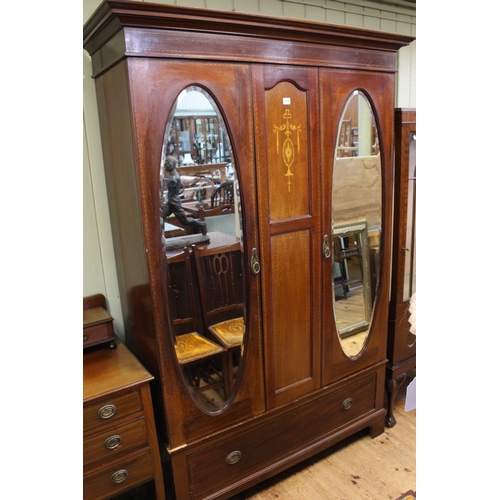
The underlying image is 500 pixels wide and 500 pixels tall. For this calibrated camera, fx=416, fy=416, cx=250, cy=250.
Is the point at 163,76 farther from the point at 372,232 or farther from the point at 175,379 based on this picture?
the point at 372,232

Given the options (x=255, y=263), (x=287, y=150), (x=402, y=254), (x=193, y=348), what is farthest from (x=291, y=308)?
(x=402, y=254)

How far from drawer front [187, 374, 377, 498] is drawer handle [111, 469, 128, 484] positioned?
0.25m

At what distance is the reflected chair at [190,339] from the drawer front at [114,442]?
0.25 metres

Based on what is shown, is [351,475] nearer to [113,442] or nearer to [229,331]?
[229,331]

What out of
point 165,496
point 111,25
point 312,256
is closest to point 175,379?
point 165,496

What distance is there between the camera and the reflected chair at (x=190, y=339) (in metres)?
1.56

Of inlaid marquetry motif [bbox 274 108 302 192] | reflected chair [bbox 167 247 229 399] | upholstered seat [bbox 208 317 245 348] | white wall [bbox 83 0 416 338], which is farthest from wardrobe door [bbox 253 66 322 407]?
white wall [bbox 83 0 416 338]

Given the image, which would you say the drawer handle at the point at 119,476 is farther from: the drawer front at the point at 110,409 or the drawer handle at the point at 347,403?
the drawer handle at the point at 347,403

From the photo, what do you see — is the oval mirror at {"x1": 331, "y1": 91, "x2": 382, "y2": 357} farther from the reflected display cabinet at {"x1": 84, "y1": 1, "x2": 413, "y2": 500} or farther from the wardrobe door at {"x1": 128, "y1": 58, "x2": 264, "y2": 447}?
the wardrobe door at {"x1": 128, "y1": 58, "x2": 264, "y2": 447}

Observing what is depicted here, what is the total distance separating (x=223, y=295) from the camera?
5.52ft

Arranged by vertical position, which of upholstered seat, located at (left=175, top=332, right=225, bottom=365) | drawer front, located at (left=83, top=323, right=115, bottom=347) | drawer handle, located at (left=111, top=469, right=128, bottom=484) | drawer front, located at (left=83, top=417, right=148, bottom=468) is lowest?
drawer handle, located at (left=111, top=469, right=128, bottom=484)

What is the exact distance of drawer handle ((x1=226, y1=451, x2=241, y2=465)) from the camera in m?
1.75

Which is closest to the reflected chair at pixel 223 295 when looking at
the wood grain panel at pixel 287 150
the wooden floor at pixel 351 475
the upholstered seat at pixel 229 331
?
the upholstered seat at pixel 229 331

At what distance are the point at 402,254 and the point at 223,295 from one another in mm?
1057
